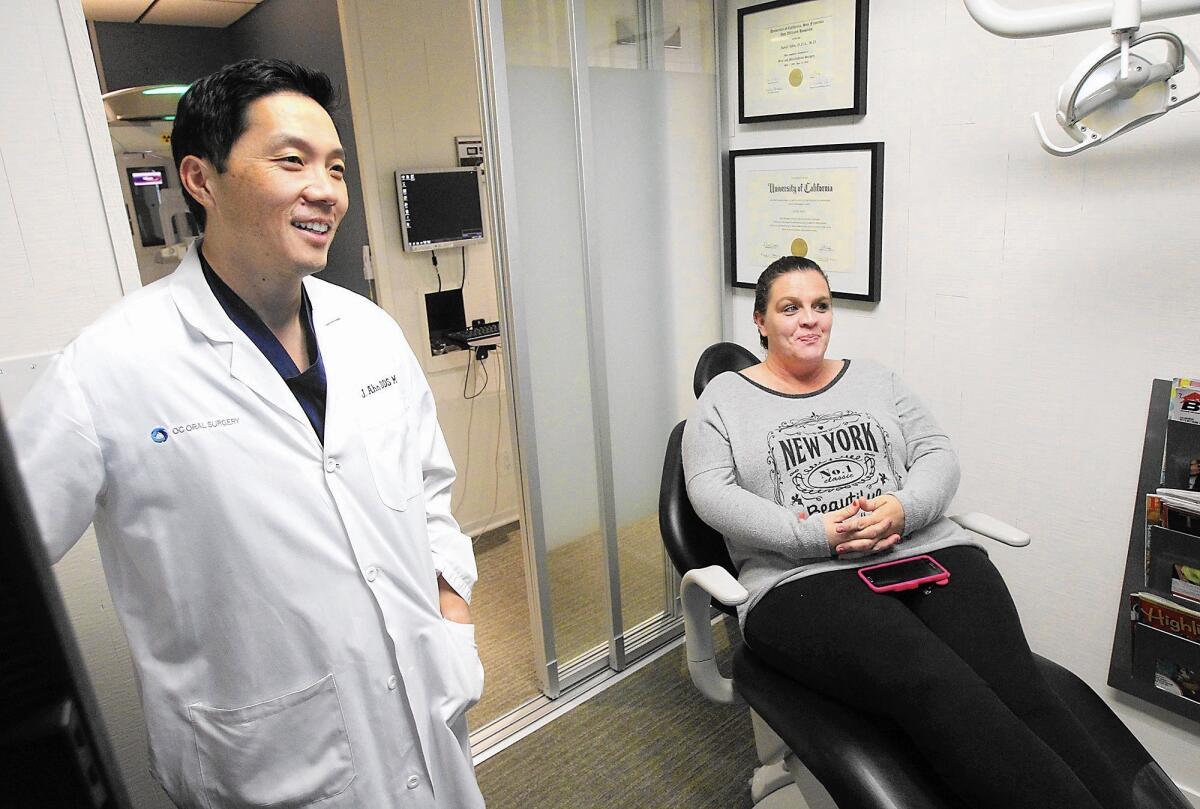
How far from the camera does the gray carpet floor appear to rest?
2.02m

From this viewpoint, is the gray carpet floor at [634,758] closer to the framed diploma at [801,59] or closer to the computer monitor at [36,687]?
the framed diploma at [801,59]

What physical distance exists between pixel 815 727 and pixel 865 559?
0.42m

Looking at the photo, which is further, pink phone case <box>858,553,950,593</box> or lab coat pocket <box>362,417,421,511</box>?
pink phone case <box>858,553,950,593</box>

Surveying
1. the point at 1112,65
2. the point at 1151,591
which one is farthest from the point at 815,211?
the point at 1151,591

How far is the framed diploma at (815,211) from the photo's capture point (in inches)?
87.8

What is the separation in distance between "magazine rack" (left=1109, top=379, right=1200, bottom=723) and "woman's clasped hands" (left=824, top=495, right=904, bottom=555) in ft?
1.95

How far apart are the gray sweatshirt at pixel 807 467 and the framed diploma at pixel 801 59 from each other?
2.63ft

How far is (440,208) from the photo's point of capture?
3.23 metres

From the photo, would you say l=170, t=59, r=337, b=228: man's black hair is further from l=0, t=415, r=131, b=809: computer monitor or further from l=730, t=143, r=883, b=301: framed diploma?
l=730, t=143, r=883, b=301: framed diploma

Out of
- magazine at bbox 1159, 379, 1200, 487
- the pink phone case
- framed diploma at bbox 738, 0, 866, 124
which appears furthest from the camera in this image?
framed diploma at bbox 738, 0, 866, 124

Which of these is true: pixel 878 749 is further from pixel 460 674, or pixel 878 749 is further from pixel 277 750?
pixel 277 750

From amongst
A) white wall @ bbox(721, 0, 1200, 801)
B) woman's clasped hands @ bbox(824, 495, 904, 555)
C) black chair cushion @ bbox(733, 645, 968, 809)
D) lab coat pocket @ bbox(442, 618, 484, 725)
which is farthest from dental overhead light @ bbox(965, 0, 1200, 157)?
lab coat pocket @ bbox(442, 618, 484, 725)

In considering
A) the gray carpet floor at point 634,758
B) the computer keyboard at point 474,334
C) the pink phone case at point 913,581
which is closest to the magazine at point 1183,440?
the pink phone case at point 913,581

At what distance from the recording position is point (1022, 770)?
4.15 feet
